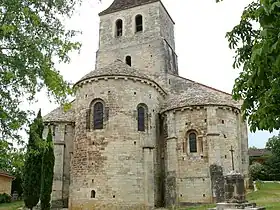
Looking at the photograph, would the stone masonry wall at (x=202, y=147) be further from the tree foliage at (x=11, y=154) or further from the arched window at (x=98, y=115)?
the tree foliage at (x=11, y=154)

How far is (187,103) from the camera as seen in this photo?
24.1 metres

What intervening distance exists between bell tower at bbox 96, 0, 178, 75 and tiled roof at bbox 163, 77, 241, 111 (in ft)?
7.98

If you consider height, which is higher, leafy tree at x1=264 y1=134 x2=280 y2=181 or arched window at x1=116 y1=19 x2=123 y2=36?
arched window at x1=116 y1=19 x2=123 y2=36

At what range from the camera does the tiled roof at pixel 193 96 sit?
24.0 meters

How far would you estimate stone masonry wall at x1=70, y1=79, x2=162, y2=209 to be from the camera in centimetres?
2097

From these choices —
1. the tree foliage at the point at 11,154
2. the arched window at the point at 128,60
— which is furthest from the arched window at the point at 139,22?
the tree foliage at the point at 11,154

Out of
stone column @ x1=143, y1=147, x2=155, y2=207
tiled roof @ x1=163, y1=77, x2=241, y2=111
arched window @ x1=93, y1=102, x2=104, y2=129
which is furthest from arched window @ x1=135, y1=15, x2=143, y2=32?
stone column @ x1=143, y1=147, x2=155, y2=207

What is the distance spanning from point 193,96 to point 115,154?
766 centimetres

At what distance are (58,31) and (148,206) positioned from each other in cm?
1509

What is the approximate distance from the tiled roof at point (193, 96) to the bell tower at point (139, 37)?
95.7 inches

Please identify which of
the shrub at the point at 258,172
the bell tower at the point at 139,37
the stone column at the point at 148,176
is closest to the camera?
the stone column at the point at 148,176

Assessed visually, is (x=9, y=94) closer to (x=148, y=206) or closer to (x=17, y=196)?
(x=148, y=206)

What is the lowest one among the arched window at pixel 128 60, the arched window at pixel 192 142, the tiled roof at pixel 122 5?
the arched window at pixel 192 142

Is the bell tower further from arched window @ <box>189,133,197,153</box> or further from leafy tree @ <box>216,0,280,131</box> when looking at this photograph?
leafy tree @ <box>216,0,280,131</box>
